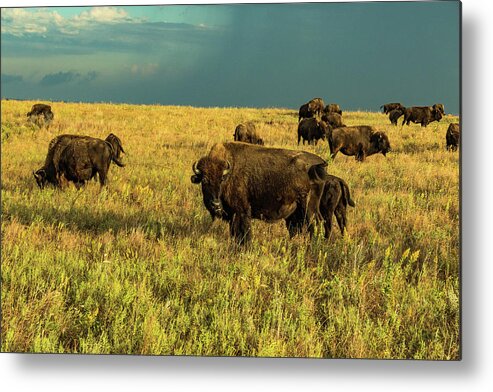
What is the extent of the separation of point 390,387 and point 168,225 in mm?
2074

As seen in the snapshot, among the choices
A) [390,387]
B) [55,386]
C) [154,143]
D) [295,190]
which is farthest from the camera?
[154,143]

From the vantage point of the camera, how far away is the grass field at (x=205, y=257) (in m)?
4.84

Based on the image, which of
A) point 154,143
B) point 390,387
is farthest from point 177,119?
point 390,387

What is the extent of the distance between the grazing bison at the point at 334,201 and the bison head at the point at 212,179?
2.53 ft

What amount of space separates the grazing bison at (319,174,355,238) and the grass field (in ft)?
0.24

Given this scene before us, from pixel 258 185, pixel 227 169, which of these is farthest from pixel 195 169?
pixel 258 185

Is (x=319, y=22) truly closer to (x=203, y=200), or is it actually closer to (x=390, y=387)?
(x=203, y=200)

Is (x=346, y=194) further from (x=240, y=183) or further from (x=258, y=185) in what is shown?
(x=240, y=183)

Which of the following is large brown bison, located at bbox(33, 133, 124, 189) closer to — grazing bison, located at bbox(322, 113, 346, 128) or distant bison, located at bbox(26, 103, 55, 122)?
distant bison, located at bbox(26, 103, 55, 122)

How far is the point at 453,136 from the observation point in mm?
5105

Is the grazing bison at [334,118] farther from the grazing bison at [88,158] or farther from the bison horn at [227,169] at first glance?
the grazing bison at [88,158]

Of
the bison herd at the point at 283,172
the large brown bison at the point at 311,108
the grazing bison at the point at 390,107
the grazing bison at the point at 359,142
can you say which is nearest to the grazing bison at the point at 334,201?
the bison herd at the point at 283,172

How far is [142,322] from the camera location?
491cm

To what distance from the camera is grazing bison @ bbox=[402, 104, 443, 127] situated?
17.0ft
